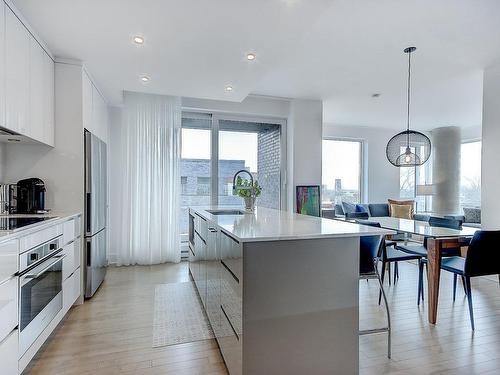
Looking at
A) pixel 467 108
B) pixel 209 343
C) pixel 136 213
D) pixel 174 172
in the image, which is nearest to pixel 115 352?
pixel 209 343

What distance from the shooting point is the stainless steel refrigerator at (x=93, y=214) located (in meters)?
3.16

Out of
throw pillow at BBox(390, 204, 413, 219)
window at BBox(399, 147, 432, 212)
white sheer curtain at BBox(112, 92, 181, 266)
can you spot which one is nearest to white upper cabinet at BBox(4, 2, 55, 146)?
white sheer curtain at BBox(112, 92, 181, 266)

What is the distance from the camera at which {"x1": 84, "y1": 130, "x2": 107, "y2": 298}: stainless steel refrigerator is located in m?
3.16

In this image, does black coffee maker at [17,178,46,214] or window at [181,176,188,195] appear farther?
window at [181,176,188,195]

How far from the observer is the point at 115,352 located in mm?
2213

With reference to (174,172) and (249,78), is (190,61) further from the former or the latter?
(174,172)

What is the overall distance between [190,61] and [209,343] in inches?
106

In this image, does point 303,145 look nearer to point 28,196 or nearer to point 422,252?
point 422,252

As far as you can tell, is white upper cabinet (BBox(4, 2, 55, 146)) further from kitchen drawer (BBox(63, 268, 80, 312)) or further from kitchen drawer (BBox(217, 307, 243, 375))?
kitchen drawer (BBox(217, 307, 243, 375))

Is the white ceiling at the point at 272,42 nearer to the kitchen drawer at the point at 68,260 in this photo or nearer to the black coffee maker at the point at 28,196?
the black coffee maker at the point at 28,196

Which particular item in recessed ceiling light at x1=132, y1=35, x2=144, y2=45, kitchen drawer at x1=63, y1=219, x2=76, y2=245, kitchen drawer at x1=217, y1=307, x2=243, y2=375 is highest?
recessed ceiling light at x1=132, y1=35, x2=144, y2=45

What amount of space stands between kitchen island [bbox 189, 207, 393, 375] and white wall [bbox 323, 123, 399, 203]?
249 inches

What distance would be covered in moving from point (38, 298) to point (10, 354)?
0.44 meters

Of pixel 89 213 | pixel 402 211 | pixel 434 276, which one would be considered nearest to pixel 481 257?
pixel 434 276
